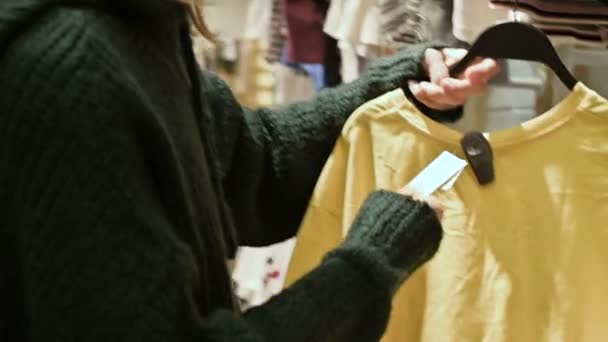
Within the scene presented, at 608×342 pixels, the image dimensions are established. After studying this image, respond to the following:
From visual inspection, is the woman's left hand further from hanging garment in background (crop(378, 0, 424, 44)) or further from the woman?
hanging garment in background (crop(378, 0, 424, 44))

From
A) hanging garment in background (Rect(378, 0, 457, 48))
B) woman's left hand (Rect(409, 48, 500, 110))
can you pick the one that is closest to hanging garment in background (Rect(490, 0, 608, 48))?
woman's left hand (Rect(409, 48, 500, 110))

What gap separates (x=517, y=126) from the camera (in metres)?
0.88

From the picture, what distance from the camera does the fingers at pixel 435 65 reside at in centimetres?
90

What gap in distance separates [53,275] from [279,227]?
0.43 metres

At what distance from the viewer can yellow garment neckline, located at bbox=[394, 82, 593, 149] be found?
2.80 ft

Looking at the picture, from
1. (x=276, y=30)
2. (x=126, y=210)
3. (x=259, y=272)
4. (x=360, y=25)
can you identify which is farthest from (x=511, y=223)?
(x=259, y=272)

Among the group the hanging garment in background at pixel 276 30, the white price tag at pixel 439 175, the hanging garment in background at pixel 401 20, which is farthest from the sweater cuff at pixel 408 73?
the hanging garment in background at pixel 276 30

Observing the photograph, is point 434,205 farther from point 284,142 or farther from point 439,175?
→ point 284,142

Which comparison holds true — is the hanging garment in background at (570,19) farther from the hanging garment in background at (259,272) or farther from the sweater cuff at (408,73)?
the hanging garment in background at (259,272)

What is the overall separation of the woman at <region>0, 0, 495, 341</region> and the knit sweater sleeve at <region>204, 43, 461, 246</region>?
0.19m

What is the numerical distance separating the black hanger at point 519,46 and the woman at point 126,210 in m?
0.23

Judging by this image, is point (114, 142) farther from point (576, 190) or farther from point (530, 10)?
point (530, 10)

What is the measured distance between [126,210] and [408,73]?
439 millimetres

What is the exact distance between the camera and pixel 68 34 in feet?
1.86
